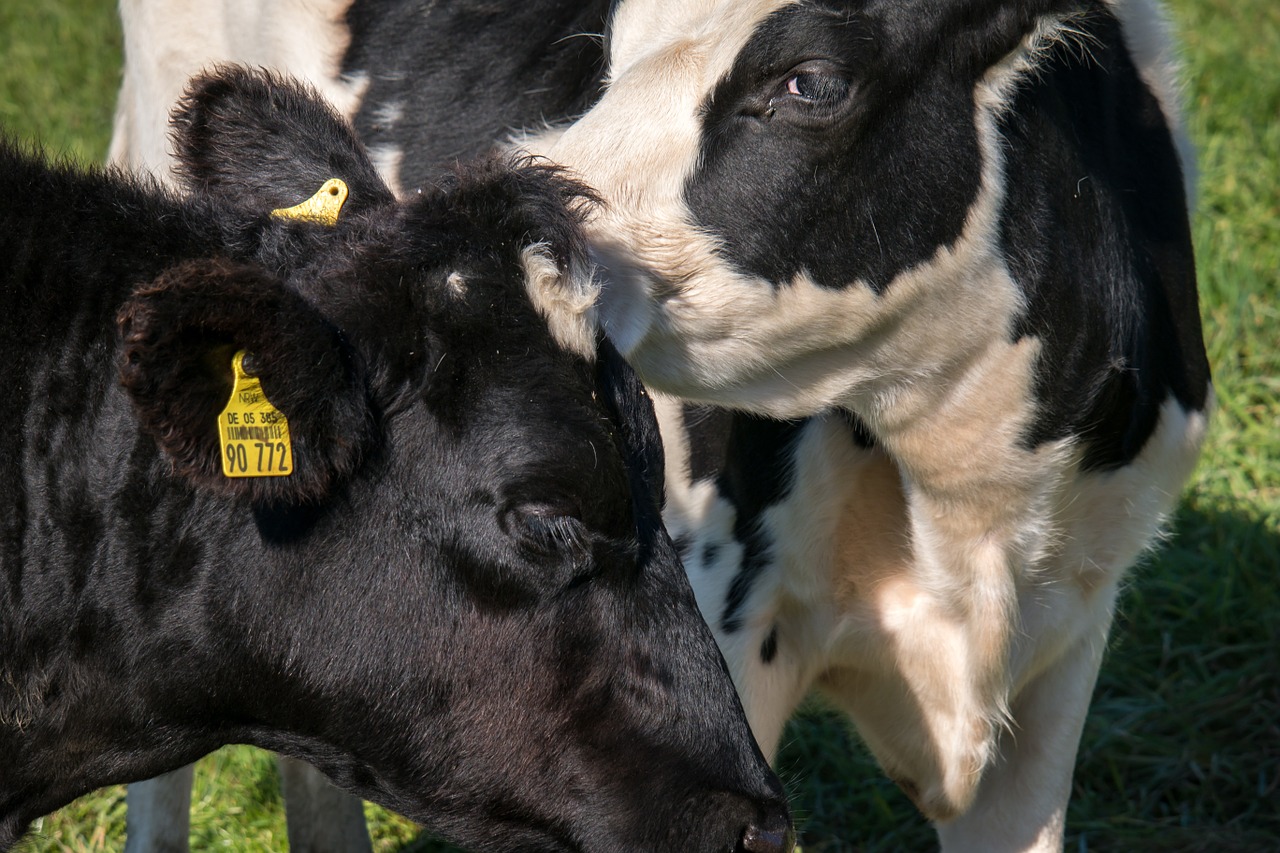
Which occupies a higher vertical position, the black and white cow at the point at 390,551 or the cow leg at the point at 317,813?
the black and white cow at the point at 390,551

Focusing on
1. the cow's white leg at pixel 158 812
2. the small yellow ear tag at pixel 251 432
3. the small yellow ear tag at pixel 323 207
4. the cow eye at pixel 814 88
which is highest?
the small yellow ear tag at pixel 323 207

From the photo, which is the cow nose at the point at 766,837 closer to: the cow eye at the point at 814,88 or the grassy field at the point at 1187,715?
the cow eye at the point at 814,88

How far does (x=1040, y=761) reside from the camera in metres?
3.73

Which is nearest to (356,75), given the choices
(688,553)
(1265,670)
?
(688,553)

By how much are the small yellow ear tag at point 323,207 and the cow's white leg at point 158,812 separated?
2.07 m

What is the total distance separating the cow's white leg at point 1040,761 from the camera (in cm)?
370

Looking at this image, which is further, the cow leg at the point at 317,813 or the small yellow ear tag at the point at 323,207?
the cow leg at the point at 317,813

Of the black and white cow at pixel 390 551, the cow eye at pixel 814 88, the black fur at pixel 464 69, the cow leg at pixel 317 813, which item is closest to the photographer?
the black and white cow at pixel 390 551

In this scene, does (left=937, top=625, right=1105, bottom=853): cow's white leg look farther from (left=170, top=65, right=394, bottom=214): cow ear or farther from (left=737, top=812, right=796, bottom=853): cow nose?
(left=170, top=65, right=394, bottom=214): cow ear

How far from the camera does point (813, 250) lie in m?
2.90

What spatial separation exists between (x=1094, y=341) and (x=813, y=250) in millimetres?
654

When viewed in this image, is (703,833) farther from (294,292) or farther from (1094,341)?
(1094,341)

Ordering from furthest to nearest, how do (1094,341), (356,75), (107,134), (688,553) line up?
(107,134) → (356,75) → (688,553) → (1094,341)

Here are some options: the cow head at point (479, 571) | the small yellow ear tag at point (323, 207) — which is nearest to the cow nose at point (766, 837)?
the cow head at point (479, 571)
